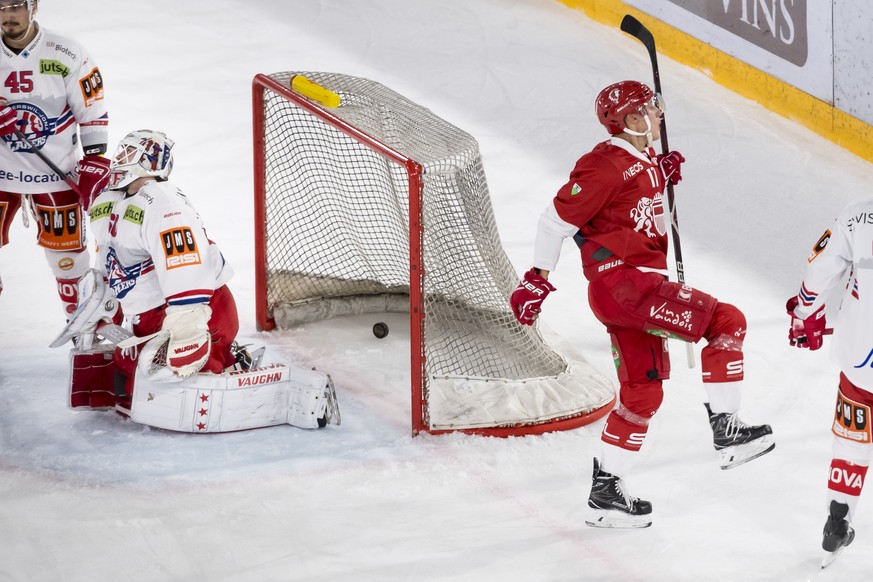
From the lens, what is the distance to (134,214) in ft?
14.0

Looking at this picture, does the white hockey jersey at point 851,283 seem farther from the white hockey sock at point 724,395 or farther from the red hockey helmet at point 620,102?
the red hockey helmet at point 620,102

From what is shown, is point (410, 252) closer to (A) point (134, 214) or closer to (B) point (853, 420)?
(A) point (134, 214)

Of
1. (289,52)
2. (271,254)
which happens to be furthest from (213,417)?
(289,52)

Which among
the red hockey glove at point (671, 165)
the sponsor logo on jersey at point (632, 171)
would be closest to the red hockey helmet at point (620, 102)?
the sponsor logo on jersey at point (632, 171)

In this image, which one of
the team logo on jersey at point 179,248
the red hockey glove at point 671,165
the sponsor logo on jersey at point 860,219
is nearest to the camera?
the sponsor logo on jersey at point 860,219

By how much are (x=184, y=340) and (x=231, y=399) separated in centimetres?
29

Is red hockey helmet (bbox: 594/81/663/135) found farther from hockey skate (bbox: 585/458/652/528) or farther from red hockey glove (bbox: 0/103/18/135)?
red hockey glove (bbox: 0/103/18/135)

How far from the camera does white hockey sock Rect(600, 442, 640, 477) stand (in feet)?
12.6

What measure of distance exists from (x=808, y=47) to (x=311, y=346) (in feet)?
10.2

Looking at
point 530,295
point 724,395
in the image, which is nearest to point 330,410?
point 530,295

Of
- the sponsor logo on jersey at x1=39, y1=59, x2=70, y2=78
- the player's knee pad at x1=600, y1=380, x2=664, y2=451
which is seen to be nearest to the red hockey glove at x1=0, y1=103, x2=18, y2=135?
the sponsor logo on jersey at x1=39, y1=59, x2=70, y2=78

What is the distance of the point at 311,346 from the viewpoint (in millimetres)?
5152

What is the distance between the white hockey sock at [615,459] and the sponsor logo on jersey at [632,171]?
75 cm

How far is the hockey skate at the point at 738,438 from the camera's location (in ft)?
12.4
